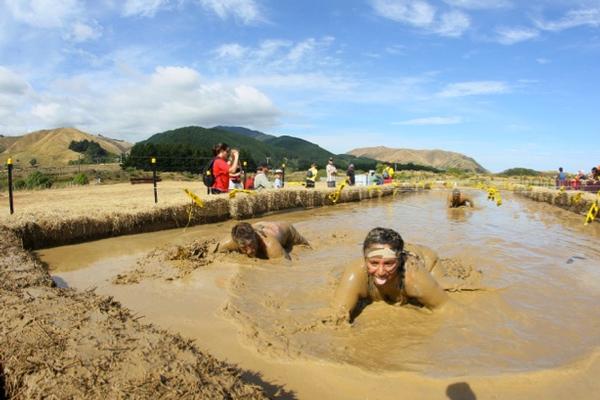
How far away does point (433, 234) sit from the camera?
11398mm

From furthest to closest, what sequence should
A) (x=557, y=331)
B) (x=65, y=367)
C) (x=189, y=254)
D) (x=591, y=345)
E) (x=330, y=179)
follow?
(x=330, y=179), (x=189, y=254), (x=557, y=331), (x=591, y=345), (x=65, y=367)

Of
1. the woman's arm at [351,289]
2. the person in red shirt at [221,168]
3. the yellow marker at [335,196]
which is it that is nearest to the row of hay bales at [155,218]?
the person in red shirt at [221,168]

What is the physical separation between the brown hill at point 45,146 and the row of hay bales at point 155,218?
2720 inches

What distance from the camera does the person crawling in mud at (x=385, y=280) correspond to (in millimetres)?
4504

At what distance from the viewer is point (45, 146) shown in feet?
307

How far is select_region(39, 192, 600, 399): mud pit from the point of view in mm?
3449

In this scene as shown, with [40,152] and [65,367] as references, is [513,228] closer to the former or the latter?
[65,367]

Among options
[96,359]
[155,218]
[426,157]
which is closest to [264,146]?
[426,157]

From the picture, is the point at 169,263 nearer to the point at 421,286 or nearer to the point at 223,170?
the point at 421,286

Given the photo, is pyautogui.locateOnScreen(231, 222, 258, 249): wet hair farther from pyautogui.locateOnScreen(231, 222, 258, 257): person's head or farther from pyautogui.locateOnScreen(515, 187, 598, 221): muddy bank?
pyautogui.locateOnScreen(515, 187, 598, 221): muddy bank

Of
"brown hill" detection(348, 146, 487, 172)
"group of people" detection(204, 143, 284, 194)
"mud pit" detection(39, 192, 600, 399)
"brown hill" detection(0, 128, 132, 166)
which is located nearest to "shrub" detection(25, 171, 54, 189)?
"group of people" detection(204, 143, 284, 194)

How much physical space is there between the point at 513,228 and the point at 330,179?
11.0m

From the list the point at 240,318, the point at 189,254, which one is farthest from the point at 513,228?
the point at 240,318

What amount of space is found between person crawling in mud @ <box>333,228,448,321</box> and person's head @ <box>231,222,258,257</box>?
2626 millimetres
